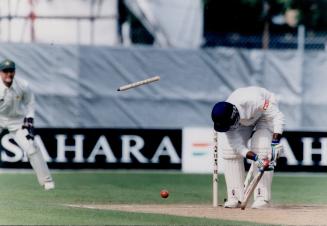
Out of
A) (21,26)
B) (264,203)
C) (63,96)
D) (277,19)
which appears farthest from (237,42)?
(264,203)

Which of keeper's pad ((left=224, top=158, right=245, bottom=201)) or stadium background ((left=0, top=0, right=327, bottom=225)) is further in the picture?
stadium background ((left=0, top=0, right=327, bottom=225))

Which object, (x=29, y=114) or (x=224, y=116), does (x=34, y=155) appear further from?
(x=224, y=116)

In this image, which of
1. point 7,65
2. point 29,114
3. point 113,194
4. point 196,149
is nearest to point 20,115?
point 29,114

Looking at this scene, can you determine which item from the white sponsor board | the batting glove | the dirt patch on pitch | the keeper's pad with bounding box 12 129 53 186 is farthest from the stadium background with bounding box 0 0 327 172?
the batting glove

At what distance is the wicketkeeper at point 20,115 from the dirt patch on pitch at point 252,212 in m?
1.68

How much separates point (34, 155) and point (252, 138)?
3.33 m

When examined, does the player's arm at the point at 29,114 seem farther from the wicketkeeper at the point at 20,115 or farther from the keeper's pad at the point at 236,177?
the keeper's pad at the point at 236,177

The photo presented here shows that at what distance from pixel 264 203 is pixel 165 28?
1397cm

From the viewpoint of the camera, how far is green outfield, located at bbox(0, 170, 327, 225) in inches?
537

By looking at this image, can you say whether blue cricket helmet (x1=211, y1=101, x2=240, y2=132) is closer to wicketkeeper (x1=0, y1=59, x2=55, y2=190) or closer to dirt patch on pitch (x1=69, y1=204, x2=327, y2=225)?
dirt patch on pitch (x1=69, y1=204, x2=327, y2=225)

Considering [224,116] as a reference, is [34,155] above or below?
below

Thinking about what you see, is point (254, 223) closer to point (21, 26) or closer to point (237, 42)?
point (21, 26)

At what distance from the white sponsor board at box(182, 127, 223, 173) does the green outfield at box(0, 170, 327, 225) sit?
40 cm

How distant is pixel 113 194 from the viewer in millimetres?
18438
